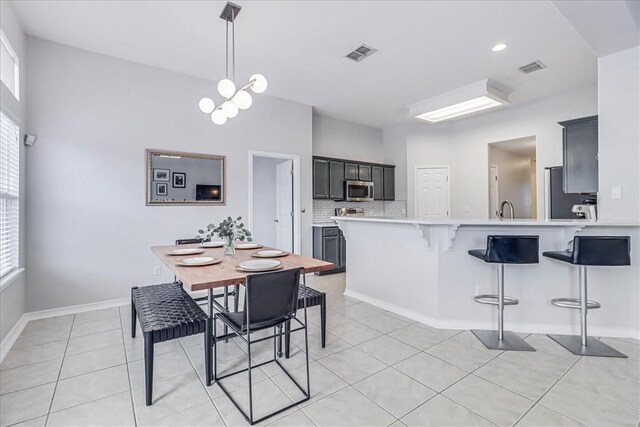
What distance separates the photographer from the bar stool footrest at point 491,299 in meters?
2.69

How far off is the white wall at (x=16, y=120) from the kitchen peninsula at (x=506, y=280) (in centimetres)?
358

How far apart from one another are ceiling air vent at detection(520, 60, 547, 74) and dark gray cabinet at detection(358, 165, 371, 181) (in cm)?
305

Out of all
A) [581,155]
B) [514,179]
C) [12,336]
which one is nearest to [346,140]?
[581,155]

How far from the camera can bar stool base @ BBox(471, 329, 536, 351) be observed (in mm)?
2529

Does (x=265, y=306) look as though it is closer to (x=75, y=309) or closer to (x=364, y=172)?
(x=75, y=309)

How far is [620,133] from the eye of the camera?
2953mm

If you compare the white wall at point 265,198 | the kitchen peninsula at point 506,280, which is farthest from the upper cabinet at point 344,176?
the kitchen peninsula at point 506,280

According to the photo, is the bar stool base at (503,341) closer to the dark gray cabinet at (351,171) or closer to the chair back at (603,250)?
the chair back at (603,250)

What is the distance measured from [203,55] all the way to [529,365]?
14.5 feet

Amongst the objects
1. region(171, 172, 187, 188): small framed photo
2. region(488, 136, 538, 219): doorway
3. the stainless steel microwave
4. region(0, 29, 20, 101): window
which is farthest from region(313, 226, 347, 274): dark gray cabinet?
region(0, 29, 20, 101): window

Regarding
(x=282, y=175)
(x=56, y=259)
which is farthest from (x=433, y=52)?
(x=56, y=259)

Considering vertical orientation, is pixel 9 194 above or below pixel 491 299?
above

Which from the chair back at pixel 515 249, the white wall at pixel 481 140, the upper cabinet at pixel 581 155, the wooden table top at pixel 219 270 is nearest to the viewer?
the wooden table top at pixel 219 270

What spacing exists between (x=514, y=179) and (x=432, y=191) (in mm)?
2304
